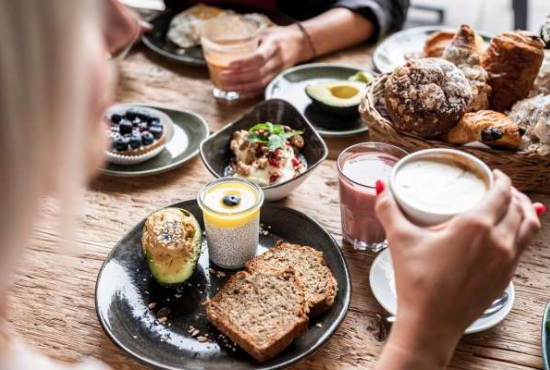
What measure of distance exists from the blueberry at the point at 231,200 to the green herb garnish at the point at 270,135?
0.76 ft

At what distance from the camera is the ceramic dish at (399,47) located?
Answer: 1971 millimetres

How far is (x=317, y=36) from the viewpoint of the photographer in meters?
2.06

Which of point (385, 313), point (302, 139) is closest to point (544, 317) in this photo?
point (385, 313)

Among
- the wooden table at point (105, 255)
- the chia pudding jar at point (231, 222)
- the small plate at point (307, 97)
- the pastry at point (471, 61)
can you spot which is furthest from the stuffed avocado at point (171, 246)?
the pastry at point (471, 61)

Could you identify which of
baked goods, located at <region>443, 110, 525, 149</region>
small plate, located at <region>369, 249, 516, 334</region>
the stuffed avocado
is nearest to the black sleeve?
baked goods, located at <region>443, 110, 525, 149</region>

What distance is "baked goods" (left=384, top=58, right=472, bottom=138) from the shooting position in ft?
4.49

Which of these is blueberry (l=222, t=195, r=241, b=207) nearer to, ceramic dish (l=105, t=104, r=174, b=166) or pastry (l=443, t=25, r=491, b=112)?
ceramic dish (l=105, t=104, r=174, b=166)

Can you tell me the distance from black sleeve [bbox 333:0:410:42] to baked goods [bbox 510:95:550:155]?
0.81 m

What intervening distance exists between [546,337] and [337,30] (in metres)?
1.31

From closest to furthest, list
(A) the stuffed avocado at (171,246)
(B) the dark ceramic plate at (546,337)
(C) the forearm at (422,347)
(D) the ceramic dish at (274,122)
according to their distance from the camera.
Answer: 1. (C) the forearm at (422,347)
2. (B) the dark ceramic plate at (546,337)
3. (A) the stuffed avocado at (171,246)
4. (D) the ceramic dish at (274,122)

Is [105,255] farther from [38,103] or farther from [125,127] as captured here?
[38,103]

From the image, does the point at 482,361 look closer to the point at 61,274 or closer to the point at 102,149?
the point at 102,149

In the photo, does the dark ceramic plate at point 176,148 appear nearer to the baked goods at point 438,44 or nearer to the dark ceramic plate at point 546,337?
the baked goods at point 438,44

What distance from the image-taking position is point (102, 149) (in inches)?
36.3
